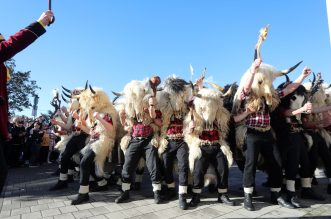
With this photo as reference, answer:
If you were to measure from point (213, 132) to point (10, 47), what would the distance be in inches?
115

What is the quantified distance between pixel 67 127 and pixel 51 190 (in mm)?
1297

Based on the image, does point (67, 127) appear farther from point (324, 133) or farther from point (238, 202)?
point (324, 133)

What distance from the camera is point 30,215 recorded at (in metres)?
3.92

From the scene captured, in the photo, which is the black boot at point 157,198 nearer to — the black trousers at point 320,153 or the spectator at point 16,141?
the black trousers at point 320,153

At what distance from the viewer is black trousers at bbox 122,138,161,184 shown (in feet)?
14.6

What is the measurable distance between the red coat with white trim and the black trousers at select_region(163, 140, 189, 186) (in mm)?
2401

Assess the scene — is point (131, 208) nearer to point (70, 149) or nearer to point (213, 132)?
point (213, 132)

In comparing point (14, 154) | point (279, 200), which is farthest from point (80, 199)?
Answer: point (14, 154)

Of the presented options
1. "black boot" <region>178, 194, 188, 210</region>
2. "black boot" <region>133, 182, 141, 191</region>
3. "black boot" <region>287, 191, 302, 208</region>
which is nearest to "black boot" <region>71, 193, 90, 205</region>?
"black boot" <region>133, 182, 141, 191</region>

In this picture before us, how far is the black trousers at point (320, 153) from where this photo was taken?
4695 millimetres

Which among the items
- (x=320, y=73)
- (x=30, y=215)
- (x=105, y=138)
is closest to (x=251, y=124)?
(x=320, y=73)

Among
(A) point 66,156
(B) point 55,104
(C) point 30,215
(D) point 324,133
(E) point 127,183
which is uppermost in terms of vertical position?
(B) point 55,104

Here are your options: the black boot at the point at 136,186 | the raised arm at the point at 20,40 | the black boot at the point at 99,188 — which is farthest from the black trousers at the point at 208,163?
the raised arm at the point at 20,40

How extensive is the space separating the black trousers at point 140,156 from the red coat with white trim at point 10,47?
2.17 metres
